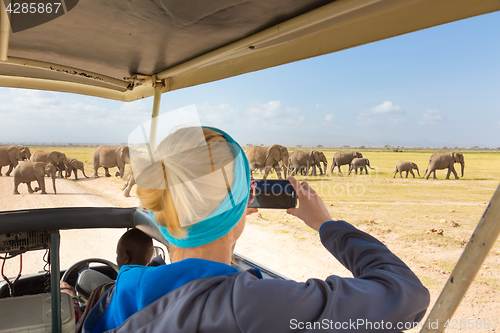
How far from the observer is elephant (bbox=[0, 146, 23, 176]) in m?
10.1

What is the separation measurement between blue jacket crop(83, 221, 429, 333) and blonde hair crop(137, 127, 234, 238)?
8 centimetres

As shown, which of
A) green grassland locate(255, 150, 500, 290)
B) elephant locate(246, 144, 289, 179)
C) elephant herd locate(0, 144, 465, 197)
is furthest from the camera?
elephant locate(246, 144, 289, 179)

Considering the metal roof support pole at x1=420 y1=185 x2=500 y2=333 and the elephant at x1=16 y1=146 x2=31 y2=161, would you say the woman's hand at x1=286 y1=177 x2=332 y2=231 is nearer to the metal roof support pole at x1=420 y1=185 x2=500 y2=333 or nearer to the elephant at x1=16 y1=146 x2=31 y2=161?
the metal roof support pole at x1=420 y1=185 x2=500 y2=333

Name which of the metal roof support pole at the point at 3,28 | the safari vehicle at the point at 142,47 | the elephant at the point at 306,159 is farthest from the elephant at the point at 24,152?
the metal roof support pole at the point at 3,28

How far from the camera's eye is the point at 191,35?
0.98 metres

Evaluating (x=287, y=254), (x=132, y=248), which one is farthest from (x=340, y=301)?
(x=287, y=254)

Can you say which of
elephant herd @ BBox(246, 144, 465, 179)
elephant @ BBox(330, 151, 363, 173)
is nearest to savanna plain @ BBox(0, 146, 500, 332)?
elephant herd @ BBox(246, 144, 465, 179)

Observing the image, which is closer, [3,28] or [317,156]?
[3,28]

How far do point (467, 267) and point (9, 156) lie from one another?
13116mm

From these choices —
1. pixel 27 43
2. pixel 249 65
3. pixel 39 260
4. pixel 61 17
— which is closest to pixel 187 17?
pixel 249 65

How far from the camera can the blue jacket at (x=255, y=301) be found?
0.34 meters

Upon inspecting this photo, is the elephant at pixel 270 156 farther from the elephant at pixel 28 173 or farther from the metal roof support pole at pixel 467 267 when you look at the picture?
the metal roof support pole at pixel 467 267

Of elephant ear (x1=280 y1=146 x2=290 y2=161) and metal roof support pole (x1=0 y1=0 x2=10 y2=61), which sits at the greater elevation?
metal roof support pole (x1=0 y1=0 x2=10 y2=61)

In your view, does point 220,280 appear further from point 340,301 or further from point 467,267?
point 467,267
